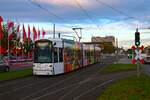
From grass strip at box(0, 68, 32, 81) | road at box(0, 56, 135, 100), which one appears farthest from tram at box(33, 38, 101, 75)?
road at box(0, 56, 135, 100)

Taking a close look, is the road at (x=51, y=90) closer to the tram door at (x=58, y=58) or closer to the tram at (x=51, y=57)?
the tram at (x=51, y=57)

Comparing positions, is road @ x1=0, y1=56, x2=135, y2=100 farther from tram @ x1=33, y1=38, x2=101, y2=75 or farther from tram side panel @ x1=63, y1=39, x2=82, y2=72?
tram side panel @ x1=63, y1=39, x2=82, y2=72

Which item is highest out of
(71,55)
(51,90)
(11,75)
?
(71,55)

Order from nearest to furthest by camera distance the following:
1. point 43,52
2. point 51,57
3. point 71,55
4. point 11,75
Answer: point 51,57 → point 43,52 → point 11,75 → point 71,55

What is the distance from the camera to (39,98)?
18.4 meters

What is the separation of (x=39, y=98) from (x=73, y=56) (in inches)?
1025

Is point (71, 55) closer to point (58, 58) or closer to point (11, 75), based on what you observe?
point (58, 58)

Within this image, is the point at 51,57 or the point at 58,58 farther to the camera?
the point at 58,58

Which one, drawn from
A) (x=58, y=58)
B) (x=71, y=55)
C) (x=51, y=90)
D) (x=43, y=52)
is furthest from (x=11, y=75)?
(x=51, y=90)

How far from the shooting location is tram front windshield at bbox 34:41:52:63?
35844 millimetres

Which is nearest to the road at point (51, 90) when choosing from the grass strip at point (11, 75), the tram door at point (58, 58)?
the grass strip at point (11, 75)

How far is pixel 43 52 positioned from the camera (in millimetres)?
36062

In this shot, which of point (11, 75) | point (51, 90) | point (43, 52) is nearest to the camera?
point (51, 90)

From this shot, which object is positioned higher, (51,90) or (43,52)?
(43,52)
